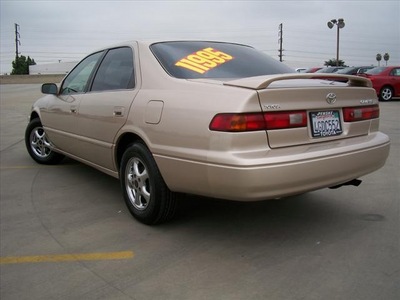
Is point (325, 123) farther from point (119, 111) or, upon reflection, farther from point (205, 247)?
point (119, 111)

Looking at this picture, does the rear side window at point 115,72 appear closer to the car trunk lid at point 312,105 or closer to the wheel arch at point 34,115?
the car trunk lid at point 312,105

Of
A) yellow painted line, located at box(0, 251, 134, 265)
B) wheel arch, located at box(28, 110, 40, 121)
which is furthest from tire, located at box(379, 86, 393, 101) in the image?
yellow painted line, located at box(0, 251, 134, 265)

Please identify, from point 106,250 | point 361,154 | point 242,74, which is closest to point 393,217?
point 361,154

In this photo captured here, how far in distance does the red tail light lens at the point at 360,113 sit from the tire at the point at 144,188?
1542 mm

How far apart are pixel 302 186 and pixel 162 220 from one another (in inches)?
49.8

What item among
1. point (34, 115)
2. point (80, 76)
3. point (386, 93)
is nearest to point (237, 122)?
point (80, 76)

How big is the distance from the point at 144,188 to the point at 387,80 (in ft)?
51.0

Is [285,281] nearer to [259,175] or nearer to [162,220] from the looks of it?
[259,175]

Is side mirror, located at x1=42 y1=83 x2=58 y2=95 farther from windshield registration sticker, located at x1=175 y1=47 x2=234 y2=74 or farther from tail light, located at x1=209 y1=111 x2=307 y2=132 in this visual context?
tail light, located at x1=209 y1=111 x2=307 y2=132

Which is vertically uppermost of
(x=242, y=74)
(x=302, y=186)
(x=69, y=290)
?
(x=242, y=74)

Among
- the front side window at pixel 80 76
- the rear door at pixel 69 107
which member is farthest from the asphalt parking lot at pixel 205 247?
the front side window at pixel 80 76

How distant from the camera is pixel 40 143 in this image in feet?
20.2

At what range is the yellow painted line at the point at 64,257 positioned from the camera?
10.2 ft

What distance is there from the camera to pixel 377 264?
2.91m
